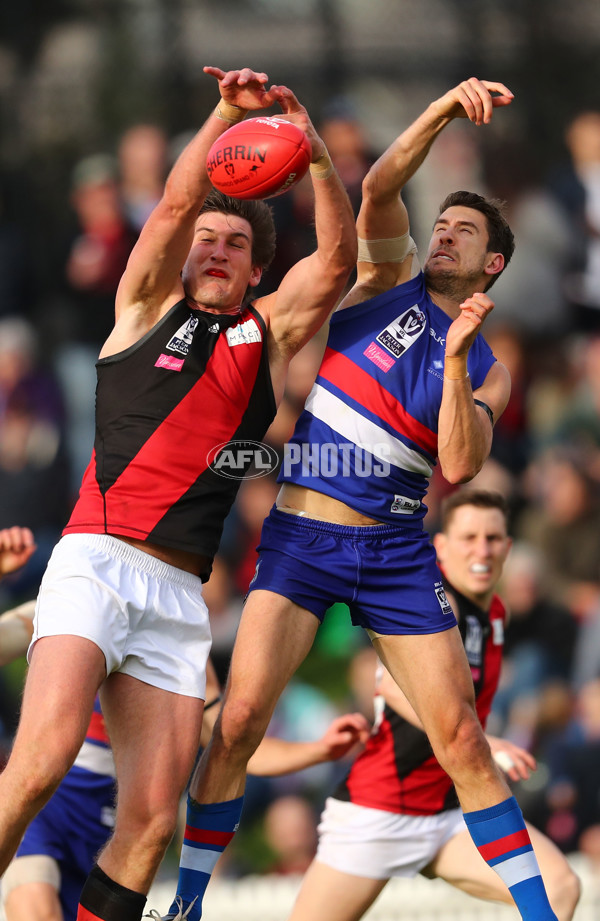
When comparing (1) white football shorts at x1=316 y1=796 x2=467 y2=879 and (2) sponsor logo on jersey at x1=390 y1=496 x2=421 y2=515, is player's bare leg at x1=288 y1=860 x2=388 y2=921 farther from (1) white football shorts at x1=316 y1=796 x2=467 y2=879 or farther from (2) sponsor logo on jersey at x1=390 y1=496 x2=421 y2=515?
(2) sponsor logo on jersey at x1=390 y1=496 x2=421 y2=515

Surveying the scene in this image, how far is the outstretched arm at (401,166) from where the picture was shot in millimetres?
4527

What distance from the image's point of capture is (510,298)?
10.5 metres

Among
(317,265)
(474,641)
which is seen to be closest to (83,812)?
(474,641)

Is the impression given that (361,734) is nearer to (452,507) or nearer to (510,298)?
(452,507)

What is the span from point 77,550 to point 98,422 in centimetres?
51

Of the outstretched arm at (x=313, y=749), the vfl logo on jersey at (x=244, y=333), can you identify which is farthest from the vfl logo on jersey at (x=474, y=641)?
the vfl logo on jersey at (x=244, y=333)

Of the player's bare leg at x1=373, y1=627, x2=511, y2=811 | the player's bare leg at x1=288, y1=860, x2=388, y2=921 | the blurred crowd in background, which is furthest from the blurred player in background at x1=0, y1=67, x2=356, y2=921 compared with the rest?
the blurred crowd in background

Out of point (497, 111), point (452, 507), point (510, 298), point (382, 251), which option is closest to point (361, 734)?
point (452, 507)

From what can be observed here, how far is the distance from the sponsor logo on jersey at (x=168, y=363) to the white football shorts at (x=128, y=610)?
25.8 inches

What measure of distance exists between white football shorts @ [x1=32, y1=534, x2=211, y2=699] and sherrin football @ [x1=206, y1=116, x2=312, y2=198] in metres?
1.33

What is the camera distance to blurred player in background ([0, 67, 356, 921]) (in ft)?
13.9

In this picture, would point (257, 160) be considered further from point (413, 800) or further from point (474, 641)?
point (413, 800)

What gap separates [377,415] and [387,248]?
69cm

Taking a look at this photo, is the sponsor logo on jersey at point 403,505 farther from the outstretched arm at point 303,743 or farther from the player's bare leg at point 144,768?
the player's bare leg at point 144,768
